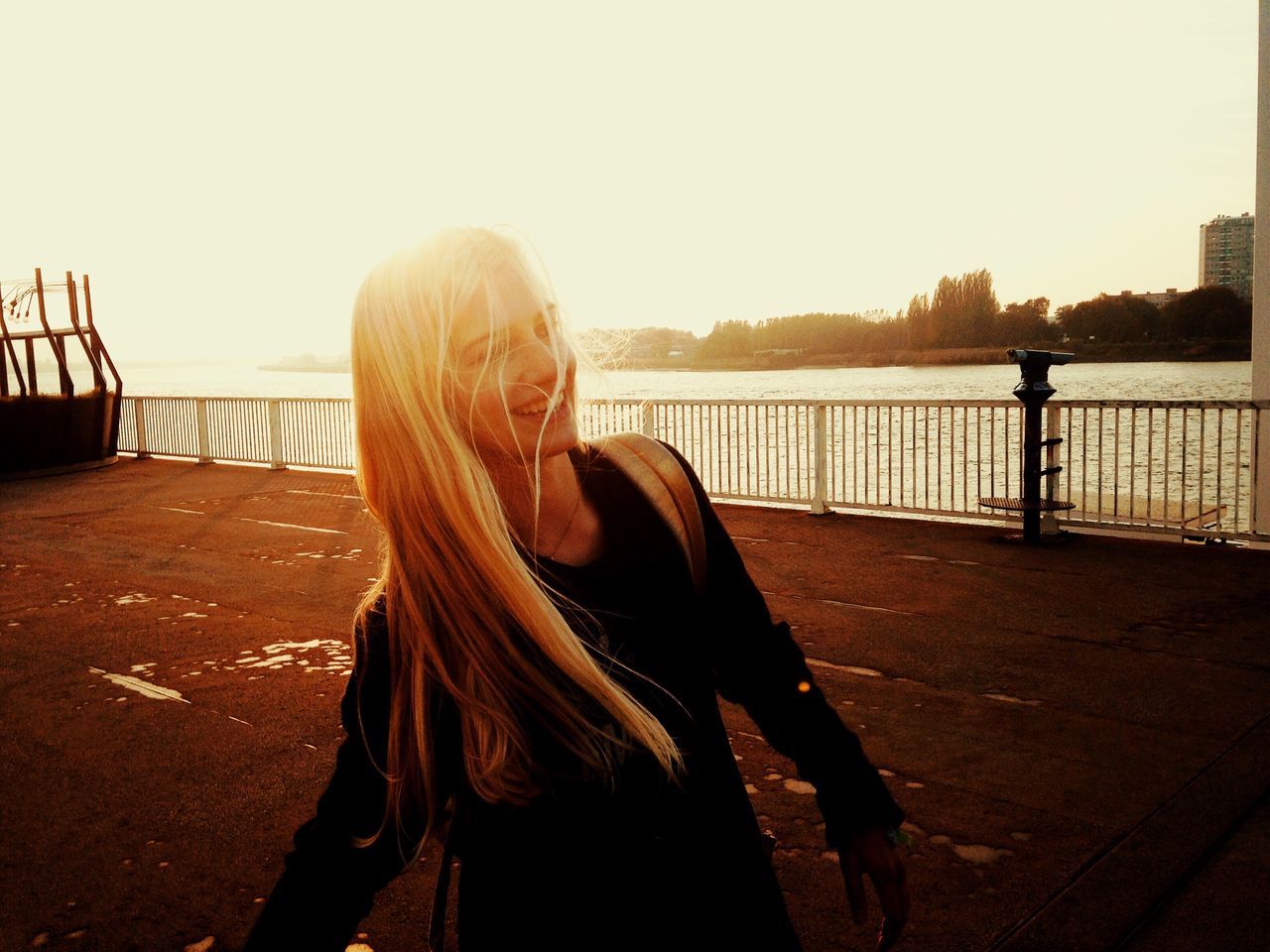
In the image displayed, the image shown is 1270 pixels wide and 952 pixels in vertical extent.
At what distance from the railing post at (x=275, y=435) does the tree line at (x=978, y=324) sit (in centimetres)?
669

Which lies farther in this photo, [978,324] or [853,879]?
[978,324]

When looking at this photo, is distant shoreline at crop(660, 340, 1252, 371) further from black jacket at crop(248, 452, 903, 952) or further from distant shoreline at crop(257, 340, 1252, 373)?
black jacket at crop(248, 452, 903, 952)

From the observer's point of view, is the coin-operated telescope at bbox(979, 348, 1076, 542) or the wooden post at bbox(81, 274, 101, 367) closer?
the coin-operated telescope at bbox(979, 348, 1076, 542)

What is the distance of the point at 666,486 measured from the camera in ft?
5.11

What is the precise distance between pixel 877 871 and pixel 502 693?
27.7 inches

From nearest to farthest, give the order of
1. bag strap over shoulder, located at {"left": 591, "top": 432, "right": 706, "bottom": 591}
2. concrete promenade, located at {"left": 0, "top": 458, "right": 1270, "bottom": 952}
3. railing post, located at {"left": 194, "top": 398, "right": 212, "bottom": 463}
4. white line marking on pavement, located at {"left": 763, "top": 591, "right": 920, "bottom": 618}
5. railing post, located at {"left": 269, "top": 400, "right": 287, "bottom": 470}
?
1. bag strap over shoulder, located at {"left": 591, "top": 432, "right": 706, "bottom": 591}
2. concrete promenade, located at {"left": 0, "top": 458, "right": 1270, "bottom": 952}
3. white line marking on pavement, located at {"left": 763, "top": 591, "right": 920, "bottom": 618}
4. railing post, located at {"left": 269, "top": 400, "right": 287, "bottom": 470}
5. railing post, located at {"left": 194, "top": 398, "right": 212, "bottom": 463}

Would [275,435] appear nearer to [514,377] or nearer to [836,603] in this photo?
[836,603]

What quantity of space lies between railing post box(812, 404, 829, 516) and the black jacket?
8870mm

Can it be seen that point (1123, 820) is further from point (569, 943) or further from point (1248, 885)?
point (569, 943)

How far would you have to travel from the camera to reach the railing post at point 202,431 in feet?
55.8

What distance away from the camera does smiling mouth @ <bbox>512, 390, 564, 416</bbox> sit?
1.42 metres

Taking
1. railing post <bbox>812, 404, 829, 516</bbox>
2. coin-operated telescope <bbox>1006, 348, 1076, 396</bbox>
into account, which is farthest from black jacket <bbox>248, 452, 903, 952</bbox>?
railing post <bbox>812, 404, 829, 516</bbox>

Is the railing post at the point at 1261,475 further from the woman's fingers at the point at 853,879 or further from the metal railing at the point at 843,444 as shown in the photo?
the woman's fingers at the point at 853,879

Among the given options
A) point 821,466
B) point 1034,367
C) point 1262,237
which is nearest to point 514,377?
point 1034,367
